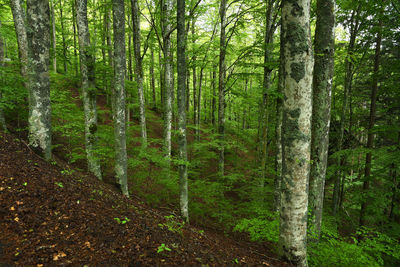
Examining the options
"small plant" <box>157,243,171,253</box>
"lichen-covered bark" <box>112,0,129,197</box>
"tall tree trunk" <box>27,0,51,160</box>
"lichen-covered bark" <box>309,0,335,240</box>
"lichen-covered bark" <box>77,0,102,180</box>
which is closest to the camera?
"small plant" <box>157,243,171,253</box>

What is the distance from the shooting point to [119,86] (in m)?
6.38

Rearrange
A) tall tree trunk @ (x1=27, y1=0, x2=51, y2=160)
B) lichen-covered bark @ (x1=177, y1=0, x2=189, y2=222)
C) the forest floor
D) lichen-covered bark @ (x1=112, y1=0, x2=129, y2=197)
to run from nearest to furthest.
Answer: the forest floor → tall tree trunk @ (x1=27, y1=0, x2=51, y2=160) → lichen-covered bark @ (x1=177, y1=0, x2=189, y2=222) → lichen-covered bark @ (x1=112, y1=0, x2=129, y2=197)

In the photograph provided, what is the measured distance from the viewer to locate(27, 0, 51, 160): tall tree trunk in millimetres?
4910

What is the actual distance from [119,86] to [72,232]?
467 cm

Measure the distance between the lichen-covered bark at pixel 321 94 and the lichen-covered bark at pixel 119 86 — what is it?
5601 millimetres

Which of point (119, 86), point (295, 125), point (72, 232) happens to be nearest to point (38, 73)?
point (119, 86)

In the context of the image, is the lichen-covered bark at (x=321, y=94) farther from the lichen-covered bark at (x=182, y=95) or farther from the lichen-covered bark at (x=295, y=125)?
the lichen-covered bark at (x=182, y=95)

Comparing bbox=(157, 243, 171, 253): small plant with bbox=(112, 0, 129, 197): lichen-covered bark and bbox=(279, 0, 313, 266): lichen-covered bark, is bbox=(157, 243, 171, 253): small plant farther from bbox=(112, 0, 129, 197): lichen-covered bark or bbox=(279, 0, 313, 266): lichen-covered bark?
bbox=(112, 0, 129, 197): lichen-covered bark

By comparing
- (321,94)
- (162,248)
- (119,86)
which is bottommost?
(162,248)

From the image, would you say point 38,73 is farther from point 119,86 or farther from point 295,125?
point 295,125

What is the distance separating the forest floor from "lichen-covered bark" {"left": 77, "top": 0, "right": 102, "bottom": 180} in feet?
9.14

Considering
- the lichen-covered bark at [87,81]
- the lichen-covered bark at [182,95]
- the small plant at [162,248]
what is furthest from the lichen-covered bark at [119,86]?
the small plant at [162,248]

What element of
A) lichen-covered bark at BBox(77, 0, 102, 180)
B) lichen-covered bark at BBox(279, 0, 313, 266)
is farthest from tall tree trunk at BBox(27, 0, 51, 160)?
lichen-covered bark at BBox(279, 0, 313, 266)

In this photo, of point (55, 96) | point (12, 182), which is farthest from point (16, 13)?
point (12, 182)
